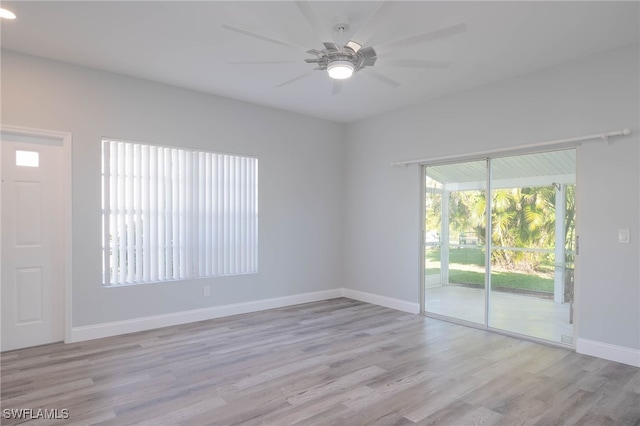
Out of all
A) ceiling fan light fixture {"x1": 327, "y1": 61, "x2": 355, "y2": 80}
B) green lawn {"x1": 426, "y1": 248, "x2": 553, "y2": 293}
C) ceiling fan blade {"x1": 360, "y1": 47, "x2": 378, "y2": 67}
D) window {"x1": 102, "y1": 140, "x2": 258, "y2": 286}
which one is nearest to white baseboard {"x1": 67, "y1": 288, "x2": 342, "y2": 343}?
window {"x1": 102, "y1": 140, "x2": 258, "y2": 286}

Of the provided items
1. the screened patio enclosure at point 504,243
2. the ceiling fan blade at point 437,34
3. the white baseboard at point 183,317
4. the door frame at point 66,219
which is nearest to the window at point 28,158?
the door frame at point 66,219

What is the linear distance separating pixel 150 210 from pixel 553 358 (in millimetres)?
4554

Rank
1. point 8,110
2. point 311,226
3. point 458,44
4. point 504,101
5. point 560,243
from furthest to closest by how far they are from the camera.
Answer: point 311,226 < point 504,101 < point 560,243 < point 8,110 < point 458,44

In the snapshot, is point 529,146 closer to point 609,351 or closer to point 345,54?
point 609,351

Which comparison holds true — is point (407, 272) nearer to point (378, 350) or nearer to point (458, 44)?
point (378, 350)

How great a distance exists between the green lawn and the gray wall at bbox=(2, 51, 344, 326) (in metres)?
1.74

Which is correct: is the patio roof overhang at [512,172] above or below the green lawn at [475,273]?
above

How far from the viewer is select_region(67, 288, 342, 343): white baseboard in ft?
12.9

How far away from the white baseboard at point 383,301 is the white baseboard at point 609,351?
6.27 feet

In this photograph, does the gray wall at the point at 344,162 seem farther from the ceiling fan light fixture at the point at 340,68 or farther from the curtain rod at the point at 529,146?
the ceiling fan light fixture at the point at 340,68

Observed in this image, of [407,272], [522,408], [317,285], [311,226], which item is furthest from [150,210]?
[522,408]

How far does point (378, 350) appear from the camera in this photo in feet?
12.1

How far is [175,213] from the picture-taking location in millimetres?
4555

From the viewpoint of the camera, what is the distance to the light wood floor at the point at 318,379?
2.50 meters
